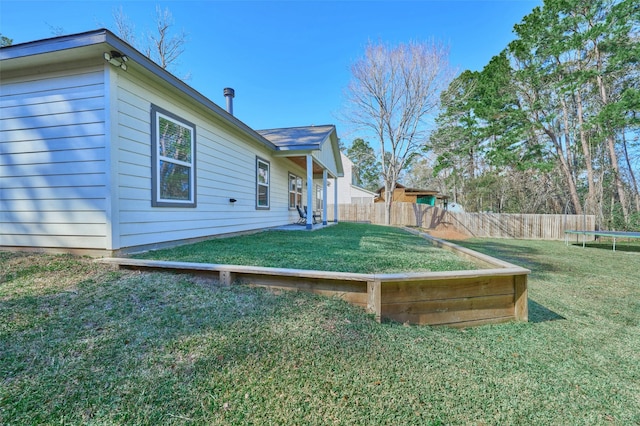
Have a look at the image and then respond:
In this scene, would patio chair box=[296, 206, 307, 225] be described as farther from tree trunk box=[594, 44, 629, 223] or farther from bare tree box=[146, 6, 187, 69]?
tree trunk box=[594, 44, 629, 223]

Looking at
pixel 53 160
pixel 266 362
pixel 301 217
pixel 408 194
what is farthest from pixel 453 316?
pixel 408 194

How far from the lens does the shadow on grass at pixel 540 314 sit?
2.92 metres

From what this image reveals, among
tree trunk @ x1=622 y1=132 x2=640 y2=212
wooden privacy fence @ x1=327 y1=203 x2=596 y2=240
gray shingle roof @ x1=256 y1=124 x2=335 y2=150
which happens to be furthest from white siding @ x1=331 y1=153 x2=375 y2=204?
tree trunk @ x1=622 y1=132 x2=640 y2=212

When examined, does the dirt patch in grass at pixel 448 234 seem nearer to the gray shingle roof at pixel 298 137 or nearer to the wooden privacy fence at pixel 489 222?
the wooden privacy fence at pixel 489 222

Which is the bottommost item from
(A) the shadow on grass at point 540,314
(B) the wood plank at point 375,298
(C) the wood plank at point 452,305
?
(A) the shadow on grass at point 540,314

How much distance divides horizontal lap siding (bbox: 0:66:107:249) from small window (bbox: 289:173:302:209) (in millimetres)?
7163

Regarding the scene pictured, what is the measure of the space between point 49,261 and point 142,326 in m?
2.27

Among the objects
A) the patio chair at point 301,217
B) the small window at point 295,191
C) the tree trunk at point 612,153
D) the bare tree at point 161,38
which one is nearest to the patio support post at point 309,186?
the patio chair at point 301,217

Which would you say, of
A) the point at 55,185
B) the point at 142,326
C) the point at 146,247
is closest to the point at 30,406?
the point at 142,326

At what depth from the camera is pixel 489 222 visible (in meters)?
12.8

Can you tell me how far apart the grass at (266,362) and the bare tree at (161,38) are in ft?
50.2

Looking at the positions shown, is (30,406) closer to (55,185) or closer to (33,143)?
(55,185)

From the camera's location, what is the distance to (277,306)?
2266 millimetres

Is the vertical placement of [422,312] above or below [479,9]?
below
